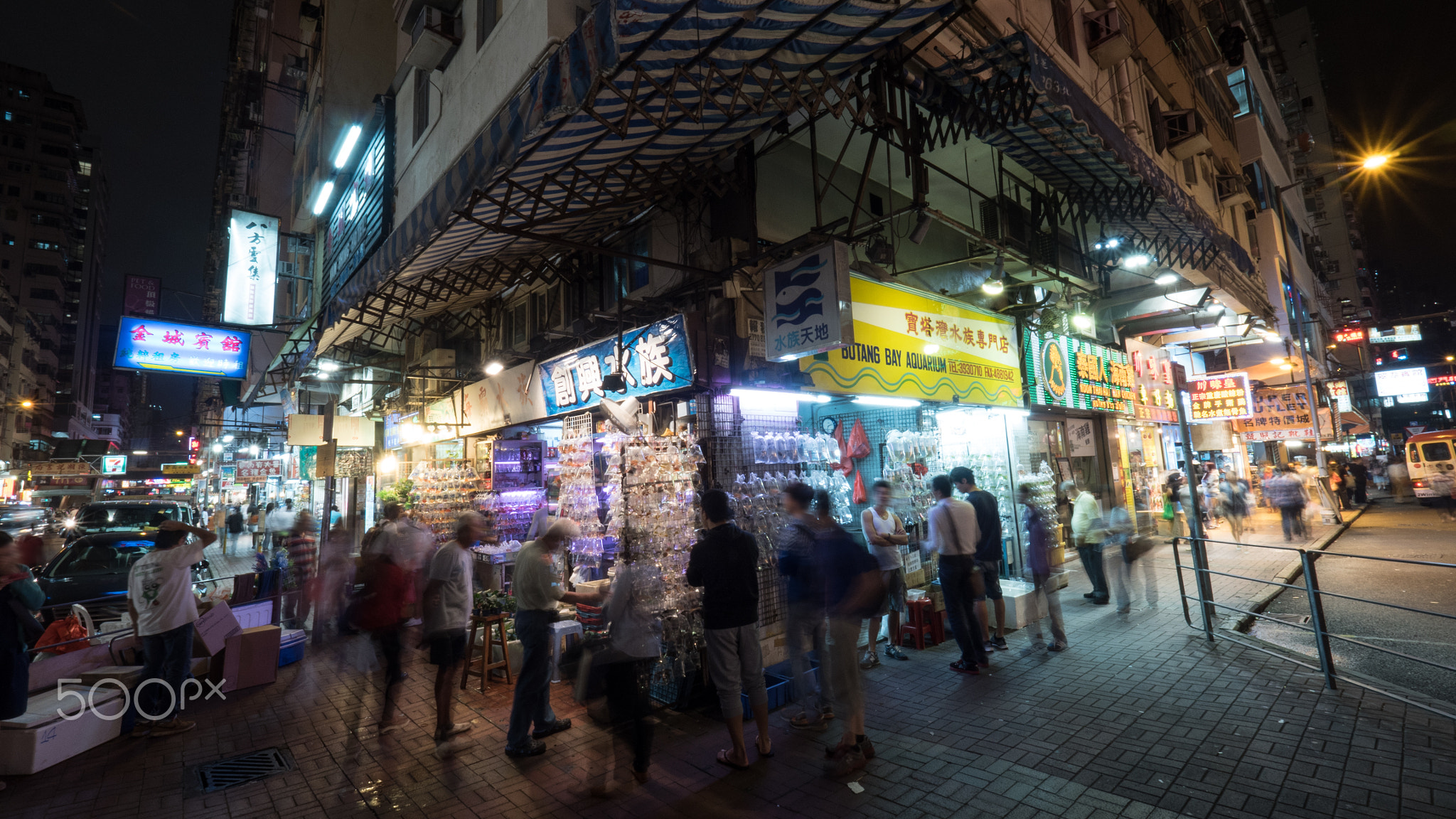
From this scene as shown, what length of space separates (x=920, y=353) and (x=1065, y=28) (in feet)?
21.9

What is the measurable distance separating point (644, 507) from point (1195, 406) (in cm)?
1707

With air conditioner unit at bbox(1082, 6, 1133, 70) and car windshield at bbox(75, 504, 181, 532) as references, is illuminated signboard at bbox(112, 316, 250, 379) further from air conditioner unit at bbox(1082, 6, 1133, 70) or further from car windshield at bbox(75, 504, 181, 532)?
air conditioner unit at bbox(1082, 6, 1133, 70)

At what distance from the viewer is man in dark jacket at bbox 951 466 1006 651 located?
7387 millimetres

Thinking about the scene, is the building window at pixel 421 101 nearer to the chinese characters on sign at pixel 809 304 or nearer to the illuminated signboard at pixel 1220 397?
the chinese characters on sign at pixel 809 304

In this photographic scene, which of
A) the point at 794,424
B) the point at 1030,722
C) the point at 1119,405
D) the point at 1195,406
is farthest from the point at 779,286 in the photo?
the point at 1195,406

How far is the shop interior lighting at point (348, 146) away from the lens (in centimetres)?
1516

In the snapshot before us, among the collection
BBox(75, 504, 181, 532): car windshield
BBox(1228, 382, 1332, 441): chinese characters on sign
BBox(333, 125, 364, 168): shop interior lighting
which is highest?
BBox(333, 125, 364, 168): shop interior lighting

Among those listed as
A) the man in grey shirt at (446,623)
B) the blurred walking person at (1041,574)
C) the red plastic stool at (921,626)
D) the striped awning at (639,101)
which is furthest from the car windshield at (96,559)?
the blurred walking person at (1041,574)

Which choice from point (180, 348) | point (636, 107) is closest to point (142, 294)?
point (180, 348)

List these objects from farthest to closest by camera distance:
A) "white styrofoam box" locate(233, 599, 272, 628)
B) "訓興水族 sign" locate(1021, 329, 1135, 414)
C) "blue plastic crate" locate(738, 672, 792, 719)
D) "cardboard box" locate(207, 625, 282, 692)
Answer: "訓興水族 sign" locate(1021, 329, 1135, 414) → "white styrofoam box" locate(233, 599, 272, 628) → "cardboard box" locate(207, 625, 282, 692) → "blue plastic crate" locate(738, 672, 792, 719)

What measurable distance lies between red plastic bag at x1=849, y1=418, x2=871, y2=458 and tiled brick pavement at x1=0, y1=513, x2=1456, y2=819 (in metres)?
3.41

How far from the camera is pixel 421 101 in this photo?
484 inches

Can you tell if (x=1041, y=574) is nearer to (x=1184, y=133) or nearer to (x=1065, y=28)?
(x=1065, y=28)

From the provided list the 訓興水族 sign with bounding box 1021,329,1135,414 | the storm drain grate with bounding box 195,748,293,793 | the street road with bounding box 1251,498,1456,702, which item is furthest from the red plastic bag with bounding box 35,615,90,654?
the 訓興水族 sign with bounding box 1021,329,1135,414
